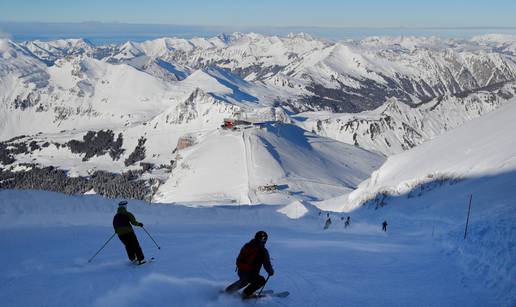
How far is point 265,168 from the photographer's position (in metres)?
117

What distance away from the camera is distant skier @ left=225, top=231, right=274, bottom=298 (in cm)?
1186

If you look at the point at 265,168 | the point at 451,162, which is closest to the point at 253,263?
the point at 451,162

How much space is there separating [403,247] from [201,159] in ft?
373

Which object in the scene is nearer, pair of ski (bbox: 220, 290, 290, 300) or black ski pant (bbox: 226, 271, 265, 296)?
black ski pant (bbox: 226, 271, 265, 296)

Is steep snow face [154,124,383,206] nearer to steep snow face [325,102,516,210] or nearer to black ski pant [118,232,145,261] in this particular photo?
steep snow face [325,102,516,210]

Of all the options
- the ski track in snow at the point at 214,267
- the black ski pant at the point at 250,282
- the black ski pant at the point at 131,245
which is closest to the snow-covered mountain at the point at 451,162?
the ski track in snow at the point at 214,267

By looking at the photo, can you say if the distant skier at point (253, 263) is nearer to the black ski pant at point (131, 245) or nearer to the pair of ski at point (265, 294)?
the pair of ski at point (265, 294)

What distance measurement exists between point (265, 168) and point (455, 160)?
252 feet

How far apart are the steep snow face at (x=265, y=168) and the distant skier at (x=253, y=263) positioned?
71.7m

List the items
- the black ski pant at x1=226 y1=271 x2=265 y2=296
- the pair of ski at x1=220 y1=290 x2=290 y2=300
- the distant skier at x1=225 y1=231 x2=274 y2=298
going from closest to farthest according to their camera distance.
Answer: the distant skier at x1=225 y1=231 x2=274 y2=298 < the black ski pant at x1=226 y1=271 x2=265 y2=296 < the pair of ski at x1=220 y1=290 x2=290 y2=300

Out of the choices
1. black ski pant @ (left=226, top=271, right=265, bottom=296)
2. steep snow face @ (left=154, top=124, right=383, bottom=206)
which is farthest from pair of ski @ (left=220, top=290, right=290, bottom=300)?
steep snow face @ (left=154, top=124, right=383, bottom=206)

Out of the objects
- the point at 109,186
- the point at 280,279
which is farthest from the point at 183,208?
the point at 109,186

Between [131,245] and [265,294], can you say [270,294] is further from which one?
[131,245]

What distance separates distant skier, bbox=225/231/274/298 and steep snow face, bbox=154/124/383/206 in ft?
235
